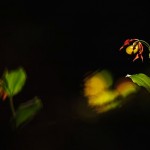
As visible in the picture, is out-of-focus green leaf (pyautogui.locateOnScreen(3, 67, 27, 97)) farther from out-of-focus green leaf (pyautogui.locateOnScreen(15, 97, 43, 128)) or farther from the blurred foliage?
the blurred foliage

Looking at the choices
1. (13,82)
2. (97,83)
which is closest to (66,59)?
(97,83)

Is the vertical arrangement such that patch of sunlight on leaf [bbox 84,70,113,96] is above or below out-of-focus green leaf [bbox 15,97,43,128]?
above

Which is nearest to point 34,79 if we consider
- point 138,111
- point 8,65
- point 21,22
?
point 8,65

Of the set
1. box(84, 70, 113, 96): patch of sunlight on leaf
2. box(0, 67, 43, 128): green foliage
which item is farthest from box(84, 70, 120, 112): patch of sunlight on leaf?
box(0, 67, 43, 128): green foliage

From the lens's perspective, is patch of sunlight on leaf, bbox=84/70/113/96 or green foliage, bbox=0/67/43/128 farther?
patch of sunlight on leaf, bbox=84/70/113/96

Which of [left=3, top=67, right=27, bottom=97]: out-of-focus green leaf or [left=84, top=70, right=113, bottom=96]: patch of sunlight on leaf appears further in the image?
[left=84, top=70, right=113, bottom=96]: patch of sunlight on leaf

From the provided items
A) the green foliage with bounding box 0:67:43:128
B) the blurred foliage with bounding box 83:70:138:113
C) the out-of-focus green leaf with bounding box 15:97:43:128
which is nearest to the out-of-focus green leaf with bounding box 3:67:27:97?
the green foliage with bounding box 0:67:43:128

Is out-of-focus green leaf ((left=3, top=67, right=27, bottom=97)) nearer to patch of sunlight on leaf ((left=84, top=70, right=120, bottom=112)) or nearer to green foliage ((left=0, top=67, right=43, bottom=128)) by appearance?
green foliage ((left=0, top=67, right=43, bottom=128))

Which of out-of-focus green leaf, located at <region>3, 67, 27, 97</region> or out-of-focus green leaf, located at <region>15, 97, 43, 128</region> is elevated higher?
out-of-focus green leaf, located at <region>3, 67, 27, 97</region>

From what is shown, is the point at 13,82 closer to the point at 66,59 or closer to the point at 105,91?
the point at 66,59
